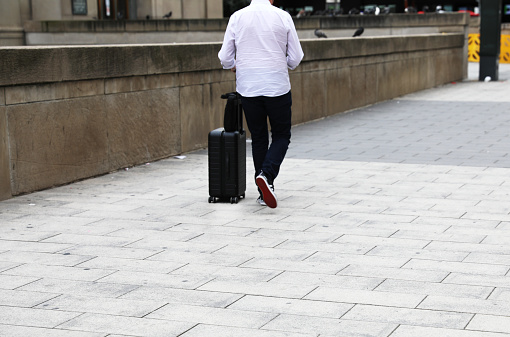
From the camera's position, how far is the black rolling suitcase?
23.1 feet

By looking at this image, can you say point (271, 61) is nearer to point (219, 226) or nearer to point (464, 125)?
point (219, 226)

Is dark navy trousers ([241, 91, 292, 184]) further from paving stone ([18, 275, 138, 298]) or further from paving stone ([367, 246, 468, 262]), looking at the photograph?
paving stone ([18, 275, 138, 298])

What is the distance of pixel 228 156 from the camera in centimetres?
708

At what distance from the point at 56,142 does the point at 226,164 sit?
174cm

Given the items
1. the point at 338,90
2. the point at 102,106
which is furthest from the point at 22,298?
the point at 338,90

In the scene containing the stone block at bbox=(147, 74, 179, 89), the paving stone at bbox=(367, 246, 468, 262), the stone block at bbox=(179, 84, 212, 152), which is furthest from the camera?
the stone block at bbox=(179, 84, 212, 152)

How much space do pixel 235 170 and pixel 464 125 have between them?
618 centimetres

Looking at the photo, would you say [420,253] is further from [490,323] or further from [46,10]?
[46,10]

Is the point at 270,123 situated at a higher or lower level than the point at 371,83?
higher

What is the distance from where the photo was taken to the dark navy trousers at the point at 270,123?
690cm

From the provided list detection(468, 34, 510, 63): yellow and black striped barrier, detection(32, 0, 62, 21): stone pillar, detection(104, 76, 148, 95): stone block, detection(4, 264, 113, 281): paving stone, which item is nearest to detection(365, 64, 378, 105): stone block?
detection(104, 76, 148, 95): stone block

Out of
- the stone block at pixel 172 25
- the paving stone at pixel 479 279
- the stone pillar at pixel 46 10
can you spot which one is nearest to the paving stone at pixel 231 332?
the paving stone at pixel 479 279

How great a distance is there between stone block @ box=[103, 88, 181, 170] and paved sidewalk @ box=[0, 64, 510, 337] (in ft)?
0.73

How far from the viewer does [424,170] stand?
28.6 feet
